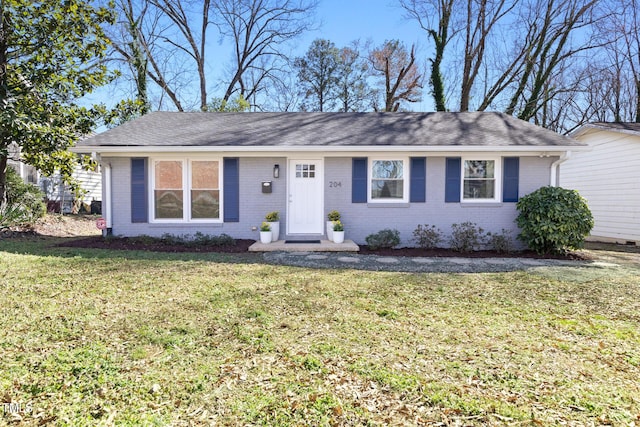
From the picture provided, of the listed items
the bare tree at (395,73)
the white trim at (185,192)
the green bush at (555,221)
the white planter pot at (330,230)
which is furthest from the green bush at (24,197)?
the bare tree at (395,73)

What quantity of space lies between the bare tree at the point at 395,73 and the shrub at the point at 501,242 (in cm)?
1490

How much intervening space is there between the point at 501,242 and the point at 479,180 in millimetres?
1619

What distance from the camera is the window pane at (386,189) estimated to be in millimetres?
8664

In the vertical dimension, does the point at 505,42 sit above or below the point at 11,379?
above

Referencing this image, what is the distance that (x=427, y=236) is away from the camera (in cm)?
833

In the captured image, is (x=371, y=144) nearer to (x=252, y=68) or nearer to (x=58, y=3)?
(x=58, y=3)

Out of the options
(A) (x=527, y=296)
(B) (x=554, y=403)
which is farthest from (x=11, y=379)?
(A) (x=527, y=296)

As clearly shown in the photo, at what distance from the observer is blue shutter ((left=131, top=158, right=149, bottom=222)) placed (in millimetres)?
8477

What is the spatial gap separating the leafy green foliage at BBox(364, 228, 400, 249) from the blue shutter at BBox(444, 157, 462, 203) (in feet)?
5.51

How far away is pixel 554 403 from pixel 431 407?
79 cm

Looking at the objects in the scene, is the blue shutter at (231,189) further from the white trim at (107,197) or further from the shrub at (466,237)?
the shrub at (466,237)

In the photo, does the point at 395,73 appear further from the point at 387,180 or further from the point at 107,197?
the point at 107,197

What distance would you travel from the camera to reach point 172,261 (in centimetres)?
629

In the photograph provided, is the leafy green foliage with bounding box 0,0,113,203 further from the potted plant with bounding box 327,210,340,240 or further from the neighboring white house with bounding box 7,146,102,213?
the potted plant with bounding box 327,210,340,240
